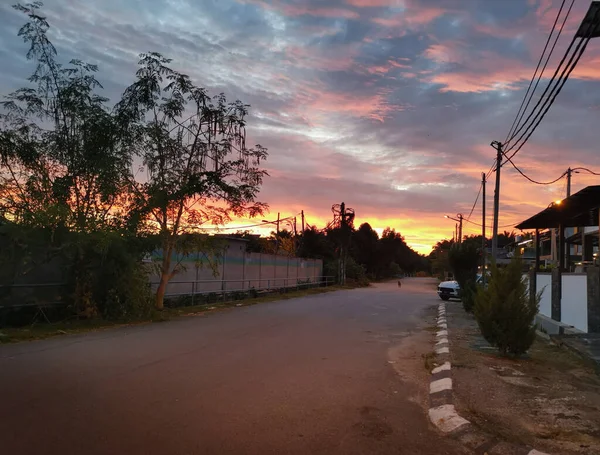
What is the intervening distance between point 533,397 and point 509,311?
309 cm

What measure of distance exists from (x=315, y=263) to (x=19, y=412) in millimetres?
44019

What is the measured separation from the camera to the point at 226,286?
2697cm

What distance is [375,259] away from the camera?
81.4 metres

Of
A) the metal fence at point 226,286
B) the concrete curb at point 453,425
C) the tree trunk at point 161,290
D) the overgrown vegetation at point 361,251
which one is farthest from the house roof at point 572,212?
the overgrown vegetation at point 361,251

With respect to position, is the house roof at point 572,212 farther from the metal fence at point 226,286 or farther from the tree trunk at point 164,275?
the metal fence at point 226,286

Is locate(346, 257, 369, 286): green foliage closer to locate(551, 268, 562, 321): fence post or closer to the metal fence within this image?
the metal fence

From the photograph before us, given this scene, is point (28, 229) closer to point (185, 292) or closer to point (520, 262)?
point (185, 292)

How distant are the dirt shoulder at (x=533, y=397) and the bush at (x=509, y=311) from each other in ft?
1.23

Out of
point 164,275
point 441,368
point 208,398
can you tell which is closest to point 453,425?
point 208,398

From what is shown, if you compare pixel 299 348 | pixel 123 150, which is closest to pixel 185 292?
pixel 123 150

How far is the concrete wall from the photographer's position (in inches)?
874

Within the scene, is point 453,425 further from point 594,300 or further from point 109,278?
point 109,278

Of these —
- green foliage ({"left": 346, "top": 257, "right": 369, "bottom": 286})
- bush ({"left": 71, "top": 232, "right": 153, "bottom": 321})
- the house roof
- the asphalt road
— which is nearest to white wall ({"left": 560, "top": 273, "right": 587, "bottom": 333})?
the house roof

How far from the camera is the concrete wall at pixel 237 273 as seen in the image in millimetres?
22188
